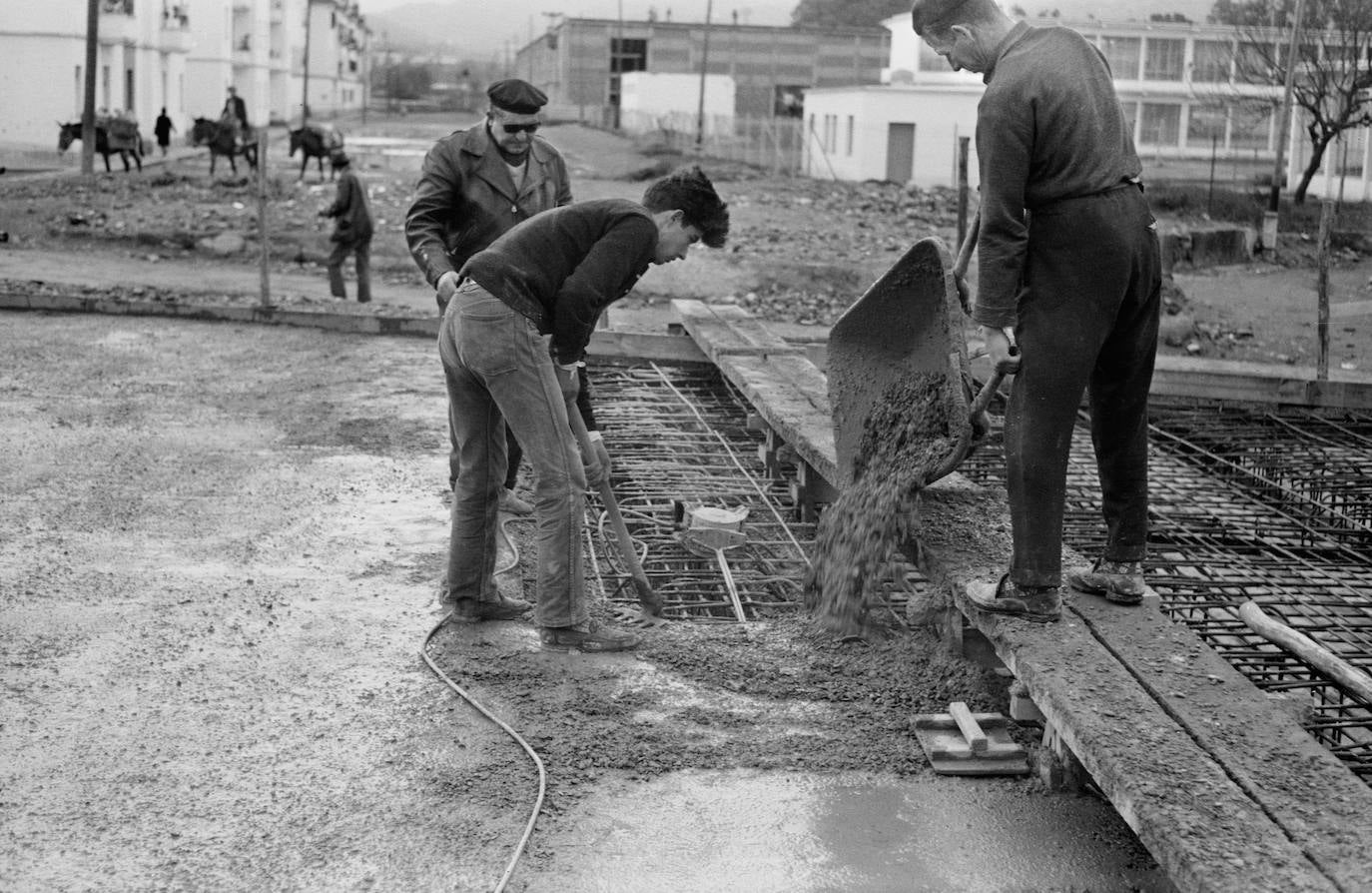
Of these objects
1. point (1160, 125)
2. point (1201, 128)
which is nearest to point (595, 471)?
point (1160, 125)

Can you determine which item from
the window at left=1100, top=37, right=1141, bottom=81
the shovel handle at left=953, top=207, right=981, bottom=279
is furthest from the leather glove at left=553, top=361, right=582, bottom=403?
the window at left=1100, top=37, right=1141, bottom=81

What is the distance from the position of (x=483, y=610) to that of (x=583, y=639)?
403 mm

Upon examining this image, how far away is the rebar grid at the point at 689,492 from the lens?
17.9 ft

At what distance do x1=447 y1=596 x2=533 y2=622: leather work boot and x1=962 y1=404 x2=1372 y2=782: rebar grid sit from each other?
2095 mm

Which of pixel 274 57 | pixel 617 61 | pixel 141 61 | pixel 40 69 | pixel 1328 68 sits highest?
pixel 617 61

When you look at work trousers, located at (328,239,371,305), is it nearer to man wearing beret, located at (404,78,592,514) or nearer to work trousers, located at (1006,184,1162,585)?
man wearing beret, located at (404,78,592,514)

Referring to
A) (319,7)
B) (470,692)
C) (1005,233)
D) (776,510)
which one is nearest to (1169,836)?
(1005,233)

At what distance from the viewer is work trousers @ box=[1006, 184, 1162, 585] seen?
380cm

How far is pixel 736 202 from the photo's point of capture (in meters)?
22.9

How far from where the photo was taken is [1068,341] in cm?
382

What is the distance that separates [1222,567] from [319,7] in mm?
85923

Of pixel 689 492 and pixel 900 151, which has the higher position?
pixel 900 151

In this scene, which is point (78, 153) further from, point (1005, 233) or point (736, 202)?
point (1005, 233)

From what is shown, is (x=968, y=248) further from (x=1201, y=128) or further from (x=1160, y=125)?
(x=1201, y=128)
